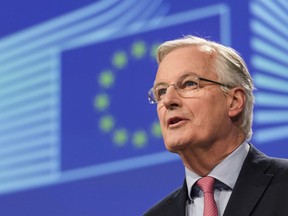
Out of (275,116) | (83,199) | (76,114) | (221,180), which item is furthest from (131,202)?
(221,180)

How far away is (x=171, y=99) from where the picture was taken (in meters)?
2.24

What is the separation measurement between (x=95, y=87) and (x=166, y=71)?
41.7 inches

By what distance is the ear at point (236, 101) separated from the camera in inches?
91.5

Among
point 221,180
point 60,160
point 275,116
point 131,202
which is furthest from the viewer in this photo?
point 60,160

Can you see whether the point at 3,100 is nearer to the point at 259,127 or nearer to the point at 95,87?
the point at 95,87

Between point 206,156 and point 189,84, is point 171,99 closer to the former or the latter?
point 189,84

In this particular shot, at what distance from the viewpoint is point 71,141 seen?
3348mm

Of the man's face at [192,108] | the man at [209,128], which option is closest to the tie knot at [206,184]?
the man at [209,128]

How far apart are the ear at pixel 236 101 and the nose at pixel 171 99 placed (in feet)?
0.59

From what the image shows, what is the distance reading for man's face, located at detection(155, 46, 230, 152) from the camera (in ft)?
7.34

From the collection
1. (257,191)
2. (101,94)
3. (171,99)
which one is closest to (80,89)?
(101,94)

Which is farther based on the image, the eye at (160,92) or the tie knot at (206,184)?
the eye at (160,92)

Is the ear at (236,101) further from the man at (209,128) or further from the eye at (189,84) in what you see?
the eye at (189,84)

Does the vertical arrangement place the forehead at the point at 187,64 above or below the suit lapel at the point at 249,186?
above
